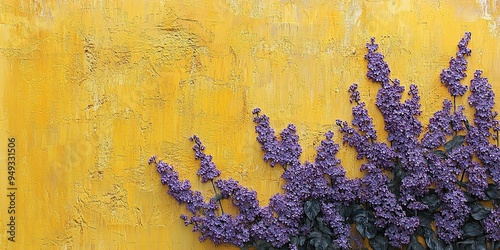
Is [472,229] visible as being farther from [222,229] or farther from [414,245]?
[222,229]

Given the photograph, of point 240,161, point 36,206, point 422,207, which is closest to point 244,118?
point 240,161

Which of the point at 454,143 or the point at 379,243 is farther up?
the point at 454,143

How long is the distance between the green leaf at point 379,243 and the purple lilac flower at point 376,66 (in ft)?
3.43

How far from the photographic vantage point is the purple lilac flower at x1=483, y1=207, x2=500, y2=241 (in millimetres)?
3211

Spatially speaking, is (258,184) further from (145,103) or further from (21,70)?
(21,70)

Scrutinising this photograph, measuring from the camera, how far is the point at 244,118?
3.39 metres

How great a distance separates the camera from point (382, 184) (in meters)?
3.28

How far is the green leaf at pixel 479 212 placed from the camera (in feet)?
10.6

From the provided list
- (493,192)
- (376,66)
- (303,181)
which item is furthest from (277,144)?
(493,192)

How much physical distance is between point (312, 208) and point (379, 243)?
0.50m

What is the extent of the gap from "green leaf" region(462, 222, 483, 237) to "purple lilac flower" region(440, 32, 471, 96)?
87 centimetres

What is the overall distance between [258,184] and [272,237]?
1.20 ft

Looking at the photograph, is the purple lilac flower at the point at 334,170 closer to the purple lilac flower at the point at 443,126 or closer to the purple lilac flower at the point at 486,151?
the purple lilac flower at the point at 443,126

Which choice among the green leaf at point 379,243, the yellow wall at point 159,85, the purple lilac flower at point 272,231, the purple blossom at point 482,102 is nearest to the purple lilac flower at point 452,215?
the green leaf at point 379,243
